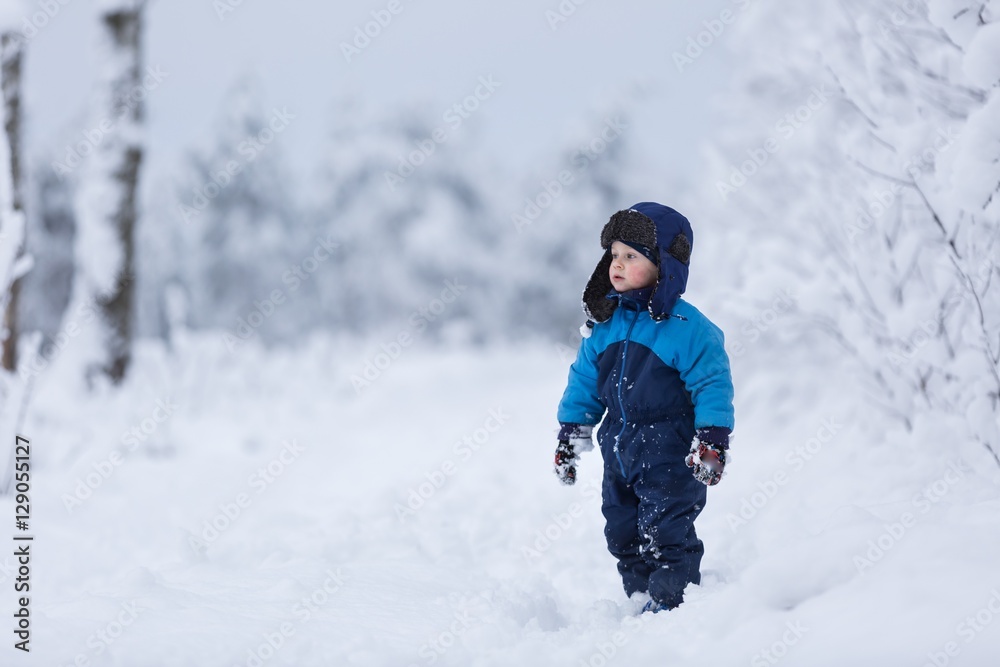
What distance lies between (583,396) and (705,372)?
1.95ft

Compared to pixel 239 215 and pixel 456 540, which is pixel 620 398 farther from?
pixel 239 215

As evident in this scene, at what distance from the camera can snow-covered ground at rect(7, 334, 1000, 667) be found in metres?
2.13

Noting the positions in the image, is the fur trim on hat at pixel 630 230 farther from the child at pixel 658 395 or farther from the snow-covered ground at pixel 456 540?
the snow-covered ground at pixel 456 540

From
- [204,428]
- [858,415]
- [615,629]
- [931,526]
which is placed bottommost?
[615,629]

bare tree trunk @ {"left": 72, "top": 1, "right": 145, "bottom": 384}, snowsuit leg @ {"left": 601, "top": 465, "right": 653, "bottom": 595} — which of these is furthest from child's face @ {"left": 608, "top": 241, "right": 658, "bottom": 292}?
bare tree trunk @ {"left": 72, "top": 1, "right": 145, "bottom": 384}

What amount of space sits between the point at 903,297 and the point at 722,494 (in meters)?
1.72

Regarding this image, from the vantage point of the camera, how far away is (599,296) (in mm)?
3236

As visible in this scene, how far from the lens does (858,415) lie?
5.55 metres

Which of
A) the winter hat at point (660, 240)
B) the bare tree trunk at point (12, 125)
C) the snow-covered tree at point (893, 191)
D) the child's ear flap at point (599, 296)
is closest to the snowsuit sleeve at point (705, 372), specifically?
the winter hat at point (660, 240)

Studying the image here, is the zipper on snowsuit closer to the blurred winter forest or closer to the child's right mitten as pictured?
the child's right mitten

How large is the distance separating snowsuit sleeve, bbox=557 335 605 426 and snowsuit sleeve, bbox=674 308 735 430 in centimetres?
43

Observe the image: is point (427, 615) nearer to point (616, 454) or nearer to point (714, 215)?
point (616, 454)

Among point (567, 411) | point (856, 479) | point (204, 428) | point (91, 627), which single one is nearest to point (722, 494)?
point (856, 479)

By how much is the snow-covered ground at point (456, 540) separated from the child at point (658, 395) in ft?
0.91
